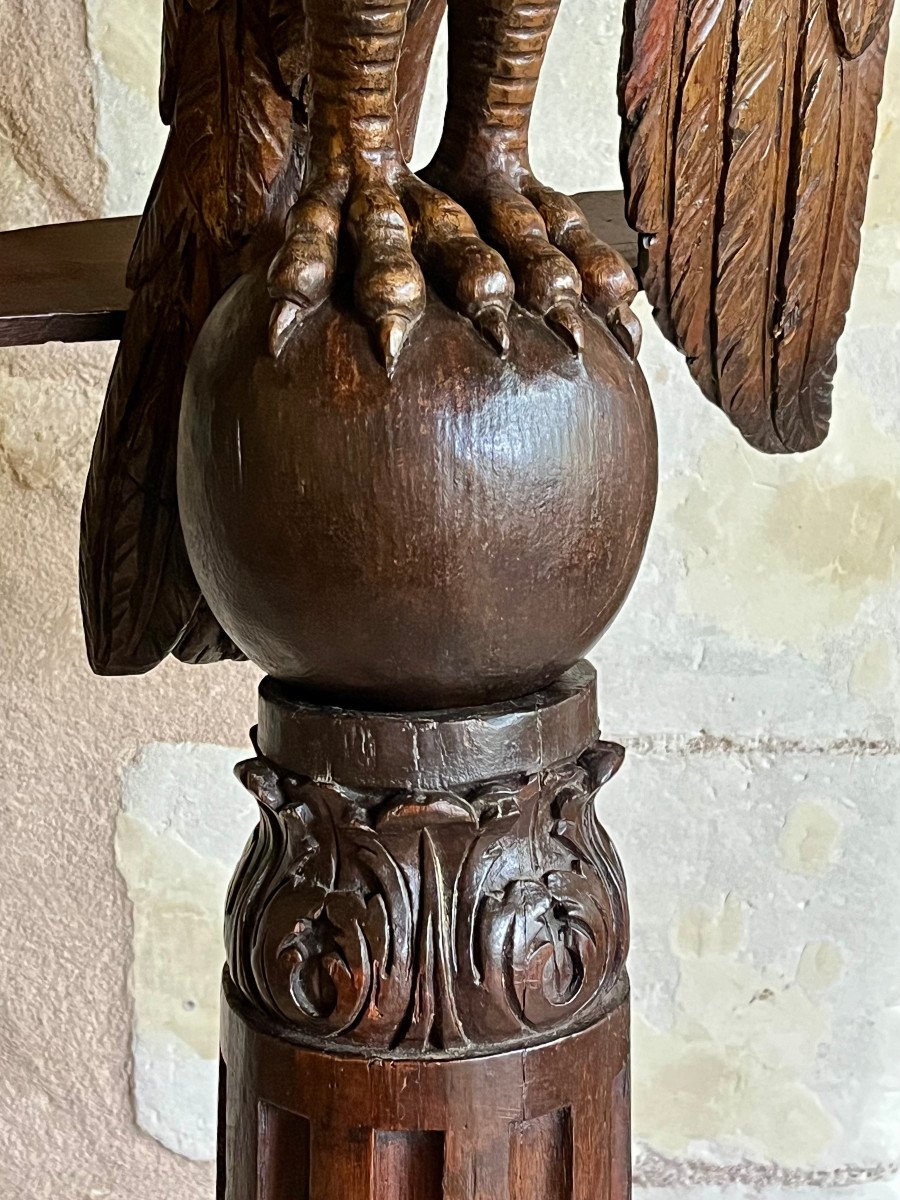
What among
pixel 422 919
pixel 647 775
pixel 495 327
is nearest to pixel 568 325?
pixel 495 327

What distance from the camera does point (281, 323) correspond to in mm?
471

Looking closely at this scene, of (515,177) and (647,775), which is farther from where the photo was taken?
(647,775)

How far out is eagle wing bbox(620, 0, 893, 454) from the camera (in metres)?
0.62

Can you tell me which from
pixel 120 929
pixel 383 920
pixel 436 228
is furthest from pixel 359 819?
pixel 120 929

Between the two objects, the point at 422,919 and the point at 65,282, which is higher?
the point at 65,282

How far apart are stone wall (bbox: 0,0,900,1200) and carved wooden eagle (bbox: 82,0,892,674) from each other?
47 cm

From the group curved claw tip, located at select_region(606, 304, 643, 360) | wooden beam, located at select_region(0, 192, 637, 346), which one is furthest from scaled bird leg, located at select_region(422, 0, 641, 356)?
wooden beam, located at select_region(0, 192, 637, 346)

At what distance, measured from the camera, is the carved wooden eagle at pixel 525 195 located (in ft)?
1.86

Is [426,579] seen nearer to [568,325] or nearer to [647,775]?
[568,325]

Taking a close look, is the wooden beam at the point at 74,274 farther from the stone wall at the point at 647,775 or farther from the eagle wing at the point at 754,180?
the stone wall at the point at 647,775

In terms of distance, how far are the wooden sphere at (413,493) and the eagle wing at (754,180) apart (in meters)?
0.16

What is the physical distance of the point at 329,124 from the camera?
0.54 meters

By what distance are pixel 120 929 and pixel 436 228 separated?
932 millimetres

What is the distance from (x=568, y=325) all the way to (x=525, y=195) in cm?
10
